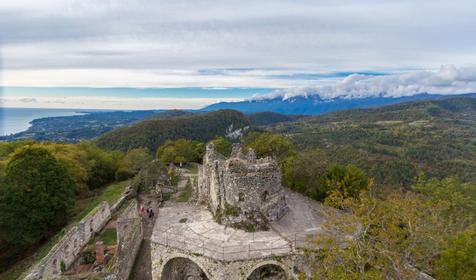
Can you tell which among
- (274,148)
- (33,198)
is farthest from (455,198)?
(33,198)

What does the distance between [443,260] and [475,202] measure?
1630 centimetres

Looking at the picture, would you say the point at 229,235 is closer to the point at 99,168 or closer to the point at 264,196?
the point at 264,196

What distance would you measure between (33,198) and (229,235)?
18.4 meters

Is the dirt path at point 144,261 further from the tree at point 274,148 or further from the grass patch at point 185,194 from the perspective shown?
the tree at point 274,148

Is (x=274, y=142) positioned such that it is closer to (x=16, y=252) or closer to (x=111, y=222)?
(x=111, y=222)

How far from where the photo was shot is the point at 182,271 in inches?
911

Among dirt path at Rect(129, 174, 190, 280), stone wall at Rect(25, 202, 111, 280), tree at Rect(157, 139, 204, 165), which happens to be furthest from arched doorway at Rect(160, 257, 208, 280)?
tree at Rect(157, 139, 204, 165)

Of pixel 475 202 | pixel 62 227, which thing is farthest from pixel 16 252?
pixel 475 202

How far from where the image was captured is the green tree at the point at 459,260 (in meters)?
18.8

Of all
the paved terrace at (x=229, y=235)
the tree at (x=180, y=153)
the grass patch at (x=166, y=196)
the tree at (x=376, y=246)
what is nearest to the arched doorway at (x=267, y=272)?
the paved terrace at (x=229, y=235)

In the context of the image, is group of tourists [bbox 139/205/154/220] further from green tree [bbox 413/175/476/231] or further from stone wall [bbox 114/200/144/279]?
green tree [bbox 413/175/476/231]

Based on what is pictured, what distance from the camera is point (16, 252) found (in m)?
28.5

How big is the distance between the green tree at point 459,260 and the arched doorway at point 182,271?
1490cm

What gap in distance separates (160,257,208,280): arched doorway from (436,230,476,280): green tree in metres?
14.9
